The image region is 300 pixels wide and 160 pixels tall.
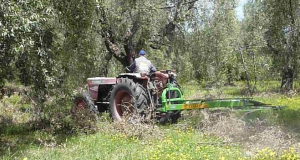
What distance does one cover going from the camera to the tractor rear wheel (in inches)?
327

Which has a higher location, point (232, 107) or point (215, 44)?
point (215, 44)

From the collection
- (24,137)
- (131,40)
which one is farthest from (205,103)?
(131,40)

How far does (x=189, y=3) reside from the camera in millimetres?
14734

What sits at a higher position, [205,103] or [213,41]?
[213,41]

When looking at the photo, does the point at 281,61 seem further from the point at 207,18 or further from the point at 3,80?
the point at 3,80

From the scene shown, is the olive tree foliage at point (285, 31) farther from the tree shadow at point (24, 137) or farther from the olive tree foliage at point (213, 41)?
the tree shadow at point (24, 137)

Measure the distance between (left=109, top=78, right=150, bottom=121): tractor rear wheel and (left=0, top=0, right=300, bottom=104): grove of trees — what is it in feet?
3.24

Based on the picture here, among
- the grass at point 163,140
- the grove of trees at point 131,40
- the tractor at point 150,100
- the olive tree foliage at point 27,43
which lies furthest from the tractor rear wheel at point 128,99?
the olive tree foliage at point 27,43

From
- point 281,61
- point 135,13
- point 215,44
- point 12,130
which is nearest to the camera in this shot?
point 12,130

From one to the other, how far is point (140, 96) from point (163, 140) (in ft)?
4.97

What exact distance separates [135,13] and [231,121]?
23.4ft

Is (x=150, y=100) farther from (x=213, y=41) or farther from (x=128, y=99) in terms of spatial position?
(x=213, y=41)

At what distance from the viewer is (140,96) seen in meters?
8.38

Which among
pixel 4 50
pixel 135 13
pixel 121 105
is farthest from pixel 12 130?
pixel 135 13
